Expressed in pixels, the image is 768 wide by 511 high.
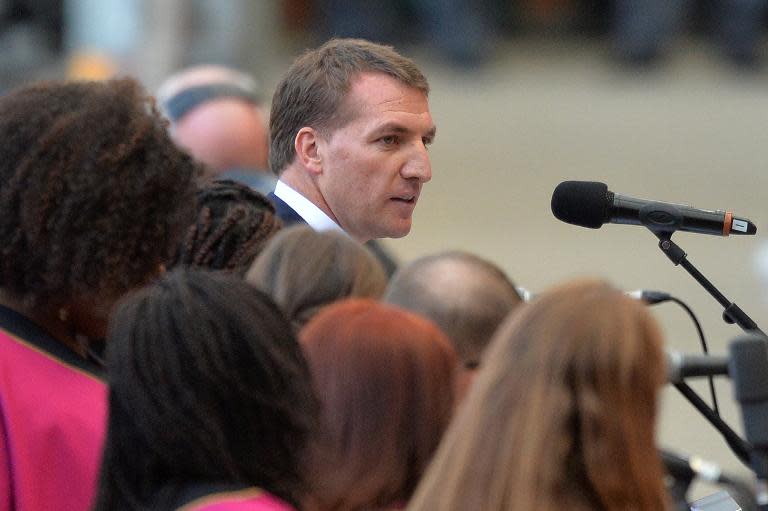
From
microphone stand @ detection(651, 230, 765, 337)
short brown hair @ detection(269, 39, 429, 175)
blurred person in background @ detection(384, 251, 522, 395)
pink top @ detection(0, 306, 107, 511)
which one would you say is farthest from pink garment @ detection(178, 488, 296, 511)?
short brown hair @ detection(269, 39, 429, 175)

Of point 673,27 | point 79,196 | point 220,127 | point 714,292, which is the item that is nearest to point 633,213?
point 714,292

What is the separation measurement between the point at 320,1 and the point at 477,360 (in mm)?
6822

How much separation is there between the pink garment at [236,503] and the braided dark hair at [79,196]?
590mm

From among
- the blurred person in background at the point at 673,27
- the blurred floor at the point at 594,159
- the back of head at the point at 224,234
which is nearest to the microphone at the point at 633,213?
the back of head at the point at 224,234

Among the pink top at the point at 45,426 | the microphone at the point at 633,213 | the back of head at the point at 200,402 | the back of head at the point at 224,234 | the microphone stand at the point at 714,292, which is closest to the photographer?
the back of head at the point at 200,402

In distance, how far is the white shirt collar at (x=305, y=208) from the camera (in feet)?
10.5

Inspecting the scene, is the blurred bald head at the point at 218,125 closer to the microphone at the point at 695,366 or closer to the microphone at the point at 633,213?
the microphone at the point at 633,213

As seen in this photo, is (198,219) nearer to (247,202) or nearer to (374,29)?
(247,202)

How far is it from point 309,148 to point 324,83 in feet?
0.44

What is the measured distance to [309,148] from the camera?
3.26 metres

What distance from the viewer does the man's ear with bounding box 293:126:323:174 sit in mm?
3240

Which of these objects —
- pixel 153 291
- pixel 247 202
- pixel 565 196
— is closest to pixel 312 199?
pixel 247 202

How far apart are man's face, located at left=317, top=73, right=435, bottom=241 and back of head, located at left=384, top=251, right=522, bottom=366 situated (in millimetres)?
885

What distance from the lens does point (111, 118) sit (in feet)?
7.64
